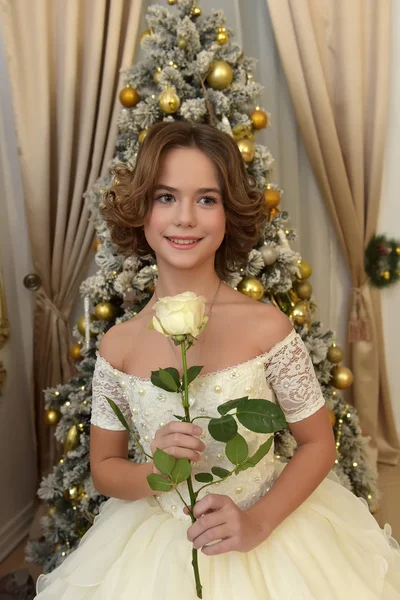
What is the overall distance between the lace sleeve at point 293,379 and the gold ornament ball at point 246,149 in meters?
0.70

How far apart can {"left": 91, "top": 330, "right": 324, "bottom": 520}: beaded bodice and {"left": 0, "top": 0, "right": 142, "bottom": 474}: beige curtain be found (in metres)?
1.05

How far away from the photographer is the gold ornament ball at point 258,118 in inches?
63.5

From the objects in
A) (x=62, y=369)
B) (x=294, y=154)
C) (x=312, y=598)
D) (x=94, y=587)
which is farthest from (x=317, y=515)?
(x=294, y=154)

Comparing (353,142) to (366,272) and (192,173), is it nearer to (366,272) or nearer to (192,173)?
(366,272)

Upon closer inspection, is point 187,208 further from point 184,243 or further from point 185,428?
point 185,428

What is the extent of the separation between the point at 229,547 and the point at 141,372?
1.21 ft

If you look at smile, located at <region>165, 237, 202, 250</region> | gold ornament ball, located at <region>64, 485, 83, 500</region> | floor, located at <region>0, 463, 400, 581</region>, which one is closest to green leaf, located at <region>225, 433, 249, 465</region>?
smile, located at <region>165, 237, 202, 250</region>

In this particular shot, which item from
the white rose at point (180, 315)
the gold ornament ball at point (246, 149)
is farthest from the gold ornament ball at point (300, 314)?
the white rose at point (180, 315)

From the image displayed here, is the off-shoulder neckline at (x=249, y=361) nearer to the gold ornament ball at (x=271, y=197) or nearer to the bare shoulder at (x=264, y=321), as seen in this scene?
the bare shoulder at (x=264, y=321)

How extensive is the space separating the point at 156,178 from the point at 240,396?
43cm

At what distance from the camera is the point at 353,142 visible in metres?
2.08

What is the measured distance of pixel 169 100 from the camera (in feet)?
4.89

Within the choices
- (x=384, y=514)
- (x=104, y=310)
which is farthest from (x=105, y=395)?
(x=384, y=514)

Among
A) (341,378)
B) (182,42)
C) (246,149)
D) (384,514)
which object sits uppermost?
(182,42)
